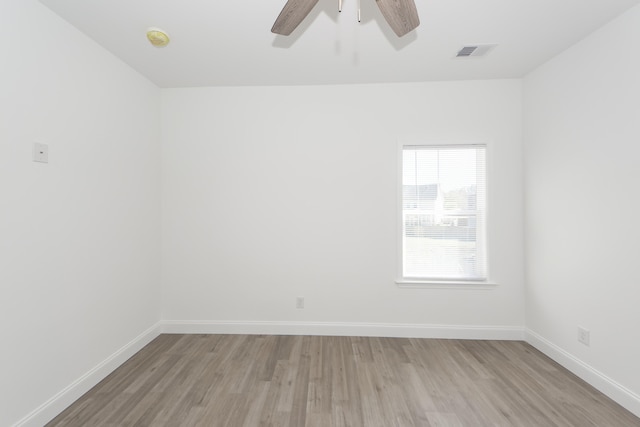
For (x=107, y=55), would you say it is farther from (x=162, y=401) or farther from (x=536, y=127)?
(x=536, y=127)

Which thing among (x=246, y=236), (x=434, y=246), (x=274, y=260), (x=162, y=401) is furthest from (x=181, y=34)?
(x=434, y=246)

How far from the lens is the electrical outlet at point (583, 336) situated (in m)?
2.22

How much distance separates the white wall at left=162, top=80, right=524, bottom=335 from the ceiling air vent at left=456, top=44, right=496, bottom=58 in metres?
0.51

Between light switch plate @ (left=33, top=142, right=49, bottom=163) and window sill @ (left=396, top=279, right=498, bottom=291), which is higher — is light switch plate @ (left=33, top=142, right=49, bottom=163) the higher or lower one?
the higher one

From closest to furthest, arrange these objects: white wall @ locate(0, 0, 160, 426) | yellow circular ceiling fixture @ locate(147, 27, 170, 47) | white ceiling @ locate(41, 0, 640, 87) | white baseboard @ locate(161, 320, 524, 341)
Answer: white wall @ locate(0, 0, 160, 426), white ceiling @ locate(41, 0, 640, 87), yellow circular ceiling fixture @ locate(147, 27, 170, 47), white baseboard @ locate(161, 320, 524, 341)

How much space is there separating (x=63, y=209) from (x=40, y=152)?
0.41 meters

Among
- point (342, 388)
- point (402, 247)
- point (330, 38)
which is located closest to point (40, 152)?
point (330, 38)

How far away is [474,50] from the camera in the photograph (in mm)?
2396

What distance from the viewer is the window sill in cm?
294

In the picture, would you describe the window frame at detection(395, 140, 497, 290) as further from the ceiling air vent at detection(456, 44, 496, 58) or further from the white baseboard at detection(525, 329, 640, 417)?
the ceiling air vent at detection(456, 44, 496, 58)

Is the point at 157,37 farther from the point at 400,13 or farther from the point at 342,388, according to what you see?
the point at 342,388

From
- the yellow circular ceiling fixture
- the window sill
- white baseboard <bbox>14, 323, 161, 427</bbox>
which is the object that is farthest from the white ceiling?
white baseboard <bbox>14, 323, 161, 427</bbox>

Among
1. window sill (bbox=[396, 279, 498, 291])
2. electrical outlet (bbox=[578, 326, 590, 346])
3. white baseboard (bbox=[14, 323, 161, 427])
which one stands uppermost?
window sill (bbox=[396, 279, 498, 291])

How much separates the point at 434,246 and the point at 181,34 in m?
3.12
